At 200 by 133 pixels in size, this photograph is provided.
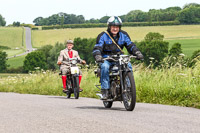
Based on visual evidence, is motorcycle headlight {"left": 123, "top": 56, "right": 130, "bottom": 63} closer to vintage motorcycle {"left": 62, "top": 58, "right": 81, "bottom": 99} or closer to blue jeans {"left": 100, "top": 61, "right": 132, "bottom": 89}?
blue jeans {"left": 100, "top": 61, "right": 132, "bottom": 89}

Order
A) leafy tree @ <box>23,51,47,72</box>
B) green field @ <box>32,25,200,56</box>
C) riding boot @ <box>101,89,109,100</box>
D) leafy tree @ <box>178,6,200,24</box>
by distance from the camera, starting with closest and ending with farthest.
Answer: riding boot @ <box>101,89,109,100</box>, leafy tree @ <box>23,51,47,72</box>, green field @ <box>32,25,200,56</box>, leafy tree @ <box>178,6,200,24</box>

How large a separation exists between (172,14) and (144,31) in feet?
114

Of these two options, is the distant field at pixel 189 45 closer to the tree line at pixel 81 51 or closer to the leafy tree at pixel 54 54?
the tree line at pixel 81 51

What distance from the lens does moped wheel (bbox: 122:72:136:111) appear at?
7.12 m

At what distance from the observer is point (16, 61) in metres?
115

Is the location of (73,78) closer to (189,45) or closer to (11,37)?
(189,45)

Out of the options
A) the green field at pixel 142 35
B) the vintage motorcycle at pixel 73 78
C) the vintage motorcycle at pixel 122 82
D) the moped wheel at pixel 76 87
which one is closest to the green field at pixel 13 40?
the green field at pixel 142 35

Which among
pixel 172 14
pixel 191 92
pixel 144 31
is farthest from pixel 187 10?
pixel 191 92

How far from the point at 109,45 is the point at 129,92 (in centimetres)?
120

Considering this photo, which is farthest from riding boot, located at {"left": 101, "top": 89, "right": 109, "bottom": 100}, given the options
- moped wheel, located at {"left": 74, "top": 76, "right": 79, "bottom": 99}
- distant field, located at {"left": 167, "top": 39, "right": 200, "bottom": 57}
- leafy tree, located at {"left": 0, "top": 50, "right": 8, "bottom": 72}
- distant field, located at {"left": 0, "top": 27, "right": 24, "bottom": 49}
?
distant field, located at {"left": 0, "top": 27, "right": 24, "bottom": 49}

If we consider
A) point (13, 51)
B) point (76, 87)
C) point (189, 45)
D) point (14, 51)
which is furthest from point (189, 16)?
point (76, 87)

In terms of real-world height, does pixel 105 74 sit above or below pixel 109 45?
below

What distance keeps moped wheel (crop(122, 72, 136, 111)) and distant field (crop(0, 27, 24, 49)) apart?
12094cm

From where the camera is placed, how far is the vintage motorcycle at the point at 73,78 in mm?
12424
